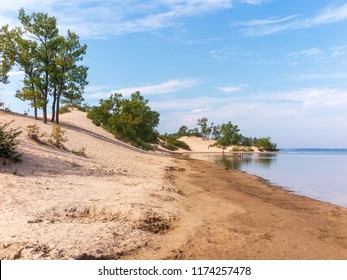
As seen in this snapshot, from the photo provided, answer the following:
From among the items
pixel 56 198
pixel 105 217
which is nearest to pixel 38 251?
pixel 105 217

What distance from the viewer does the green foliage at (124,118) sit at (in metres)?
52.6

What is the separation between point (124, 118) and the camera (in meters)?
54.0

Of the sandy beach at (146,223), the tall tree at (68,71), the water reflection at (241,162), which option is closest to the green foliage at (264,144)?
the water reflection at (241,162)

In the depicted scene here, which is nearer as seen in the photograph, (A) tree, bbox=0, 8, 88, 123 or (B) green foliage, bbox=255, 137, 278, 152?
(A) tree, bbox=0, 8, 88, 123

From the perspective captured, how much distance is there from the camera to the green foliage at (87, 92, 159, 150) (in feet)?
173

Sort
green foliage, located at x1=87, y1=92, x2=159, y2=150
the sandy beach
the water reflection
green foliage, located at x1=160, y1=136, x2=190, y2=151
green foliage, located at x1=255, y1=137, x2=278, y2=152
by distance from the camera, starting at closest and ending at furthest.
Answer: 1. the sandy beach
2. the water reflection
3. green foliage, located at x1=87, y1=92, x2=159, y2=150
4. green foliage, located at x1=160, y1=136, x2=190, y2=151
5. green foliage, located at x1=255, y1=137, x2=278, y2=152

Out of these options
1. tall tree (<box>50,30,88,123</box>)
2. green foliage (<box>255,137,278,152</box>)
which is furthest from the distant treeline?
tall tree (<box>50,30,88,123</box>)

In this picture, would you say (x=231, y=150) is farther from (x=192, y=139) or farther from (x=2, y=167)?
(x=2, y=167)

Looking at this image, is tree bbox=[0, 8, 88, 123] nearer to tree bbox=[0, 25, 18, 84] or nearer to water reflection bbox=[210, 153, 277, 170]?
tree bbox=[0, 25, 18, 84]

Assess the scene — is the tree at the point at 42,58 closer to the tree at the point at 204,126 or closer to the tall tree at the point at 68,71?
the tall tree at the point at 68,71

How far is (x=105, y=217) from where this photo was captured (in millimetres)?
9062

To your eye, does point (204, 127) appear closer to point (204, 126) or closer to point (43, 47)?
point (204, 126)

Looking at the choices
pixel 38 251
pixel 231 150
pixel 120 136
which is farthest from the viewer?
pixel 231 150

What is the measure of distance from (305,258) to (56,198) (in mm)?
7194
